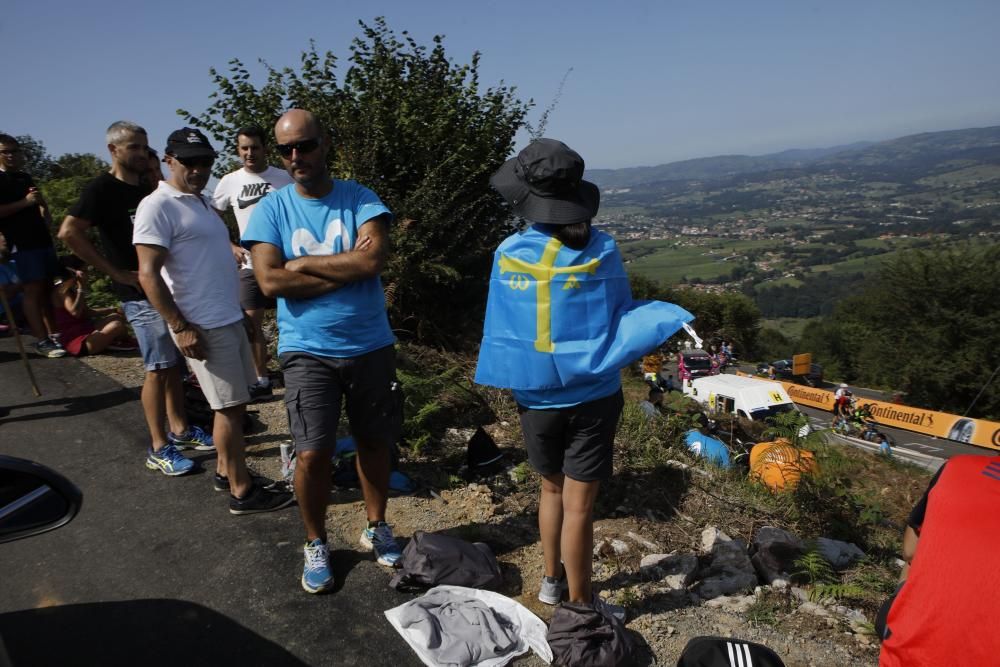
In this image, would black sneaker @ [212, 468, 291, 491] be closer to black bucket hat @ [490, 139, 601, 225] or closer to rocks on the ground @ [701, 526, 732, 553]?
black bucket hat @ [490, 139, 601, 225]

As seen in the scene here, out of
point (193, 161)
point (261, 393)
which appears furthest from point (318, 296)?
point (261, 393)

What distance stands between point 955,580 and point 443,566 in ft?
6.75

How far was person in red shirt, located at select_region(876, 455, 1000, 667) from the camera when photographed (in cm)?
151

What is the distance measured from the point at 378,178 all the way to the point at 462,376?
9.42ft

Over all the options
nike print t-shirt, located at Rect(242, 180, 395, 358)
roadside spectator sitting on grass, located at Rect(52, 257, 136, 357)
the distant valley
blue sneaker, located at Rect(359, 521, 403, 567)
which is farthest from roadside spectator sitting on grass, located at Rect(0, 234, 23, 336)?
the distant valley

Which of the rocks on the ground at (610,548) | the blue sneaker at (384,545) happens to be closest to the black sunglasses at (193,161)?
the blue sneaker at (384,545)

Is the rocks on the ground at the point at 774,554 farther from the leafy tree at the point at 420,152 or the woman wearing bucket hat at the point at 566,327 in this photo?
the leafy tree at the point at 420,152

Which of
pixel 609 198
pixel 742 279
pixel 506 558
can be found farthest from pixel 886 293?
pixel 609 198

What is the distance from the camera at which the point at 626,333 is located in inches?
101

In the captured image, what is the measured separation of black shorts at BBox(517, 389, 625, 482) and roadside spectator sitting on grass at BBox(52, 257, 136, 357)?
234 inches

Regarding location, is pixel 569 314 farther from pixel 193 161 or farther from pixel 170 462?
pixel 170 462

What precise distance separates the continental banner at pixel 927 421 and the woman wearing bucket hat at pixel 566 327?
2646cm

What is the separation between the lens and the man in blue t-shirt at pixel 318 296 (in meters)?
2.83

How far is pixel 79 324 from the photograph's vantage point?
272 inches
